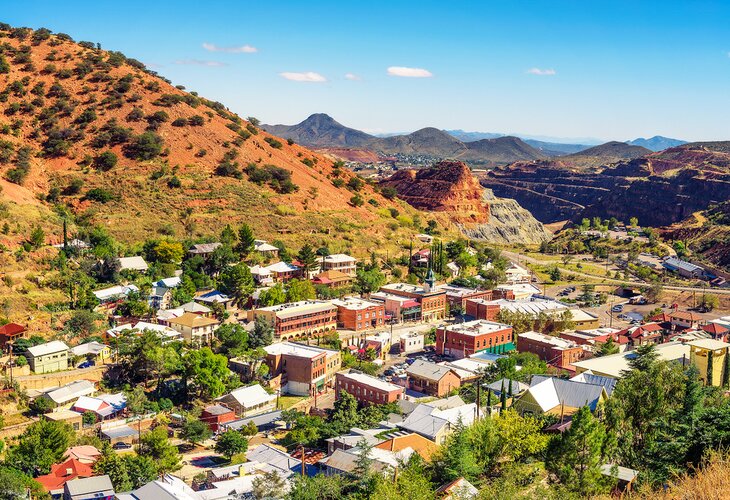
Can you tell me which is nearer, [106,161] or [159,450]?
[159,450]

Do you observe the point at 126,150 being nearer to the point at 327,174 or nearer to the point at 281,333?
the point at 327,174

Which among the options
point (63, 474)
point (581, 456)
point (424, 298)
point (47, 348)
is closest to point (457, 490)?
point (581, 456)

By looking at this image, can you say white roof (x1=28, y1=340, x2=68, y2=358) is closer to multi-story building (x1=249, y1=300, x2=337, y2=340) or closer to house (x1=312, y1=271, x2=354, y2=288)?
multi-story building (x1=249, y1=300, x2=337, y2=340)

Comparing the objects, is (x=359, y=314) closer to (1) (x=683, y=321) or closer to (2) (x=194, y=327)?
(2) (x=194, y=327)

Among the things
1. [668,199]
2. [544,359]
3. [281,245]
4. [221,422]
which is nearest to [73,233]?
[281,245]

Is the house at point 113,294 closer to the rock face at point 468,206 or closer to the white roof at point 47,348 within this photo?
the white roof at point 47,348

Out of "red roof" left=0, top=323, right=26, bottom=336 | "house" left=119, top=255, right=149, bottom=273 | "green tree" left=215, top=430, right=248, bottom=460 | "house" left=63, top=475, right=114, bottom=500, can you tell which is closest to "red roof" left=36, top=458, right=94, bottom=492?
"house" left=63, top=475, right=114, bottom=500
